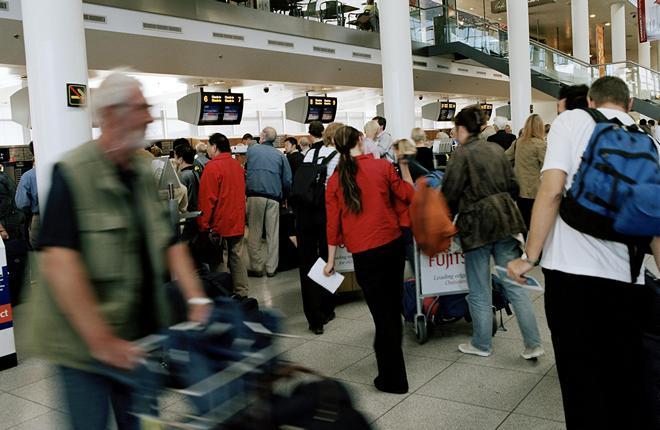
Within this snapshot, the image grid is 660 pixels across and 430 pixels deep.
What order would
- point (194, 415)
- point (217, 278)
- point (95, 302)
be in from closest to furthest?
1. point (194, 415)
2. point (95, 302)
3. point (217, 278)

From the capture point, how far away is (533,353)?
172 inches

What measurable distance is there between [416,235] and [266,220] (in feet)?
13.9

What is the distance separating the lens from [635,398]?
269 cm

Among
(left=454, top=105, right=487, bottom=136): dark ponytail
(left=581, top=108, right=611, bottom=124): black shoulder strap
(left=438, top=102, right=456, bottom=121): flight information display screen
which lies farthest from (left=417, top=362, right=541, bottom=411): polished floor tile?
(left=438, top=102, right=456, bottom=121): flight information display screen

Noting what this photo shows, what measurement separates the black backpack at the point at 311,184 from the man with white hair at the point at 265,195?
202cm

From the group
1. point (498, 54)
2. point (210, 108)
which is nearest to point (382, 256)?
point (210, 108)

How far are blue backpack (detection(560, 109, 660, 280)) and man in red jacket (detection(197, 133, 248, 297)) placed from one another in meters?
4.48

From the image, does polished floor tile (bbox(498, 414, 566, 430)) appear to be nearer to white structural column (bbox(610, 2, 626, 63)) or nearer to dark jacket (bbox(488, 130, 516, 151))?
dark jacket (bbox(488, 130, 516, 151))

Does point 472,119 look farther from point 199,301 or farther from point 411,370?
point 199,301

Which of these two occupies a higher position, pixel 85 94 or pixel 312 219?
pixel 85 94

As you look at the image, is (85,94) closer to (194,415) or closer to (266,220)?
(266,220)

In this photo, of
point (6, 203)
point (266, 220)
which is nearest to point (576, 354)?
point (266, 220)

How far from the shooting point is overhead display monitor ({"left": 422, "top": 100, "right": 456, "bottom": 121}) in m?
22.5

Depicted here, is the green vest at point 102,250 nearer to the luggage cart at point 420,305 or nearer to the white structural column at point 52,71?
the luggage cart at point 420,305
